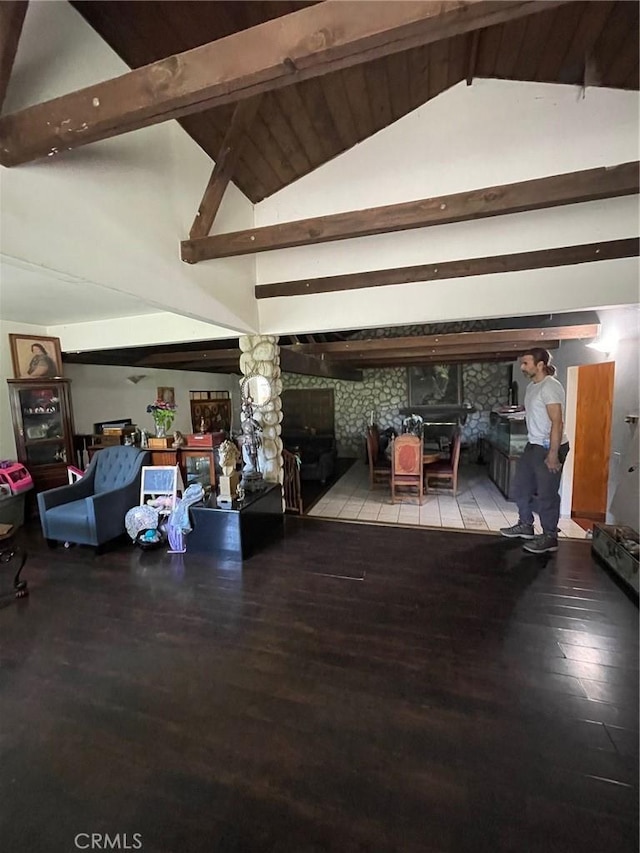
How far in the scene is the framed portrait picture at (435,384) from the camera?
812 centimetres

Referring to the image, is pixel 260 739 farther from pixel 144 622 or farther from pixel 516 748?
pixel 144 622

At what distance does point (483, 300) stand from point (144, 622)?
3500mm

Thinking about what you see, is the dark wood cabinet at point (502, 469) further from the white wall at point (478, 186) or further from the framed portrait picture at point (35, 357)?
the framed portrait picture at point (35, 357)

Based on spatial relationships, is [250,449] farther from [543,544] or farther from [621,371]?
[621,371]

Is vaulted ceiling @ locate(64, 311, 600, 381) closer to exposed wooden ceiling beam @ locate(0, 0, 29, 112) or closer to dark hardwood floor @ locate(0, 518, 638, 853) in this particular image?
dark hardwood floor @ locate(0, 518, 638, 853)

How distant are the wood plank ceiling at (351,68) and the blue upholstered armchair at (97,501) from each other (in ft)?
9.73

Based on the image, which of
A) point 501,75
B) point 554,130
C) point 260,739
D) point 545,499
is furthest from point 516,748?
point 501,75

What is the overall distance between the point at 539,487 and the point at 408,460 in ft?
7.25

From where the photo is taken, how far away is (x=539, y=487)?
2.93m

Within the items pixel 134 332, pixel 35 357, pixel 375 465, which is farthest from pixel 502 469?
pixel 35 357

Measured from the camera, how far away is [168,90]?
3.97ft

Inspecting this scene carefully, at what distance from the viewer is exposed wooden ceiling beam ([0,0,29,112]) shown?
130cm

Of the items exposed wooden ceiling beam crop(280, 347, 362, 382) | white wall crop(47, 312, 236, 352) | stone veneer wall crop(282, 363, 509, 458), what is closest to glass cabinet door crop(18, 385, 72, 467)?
white wall crop(47, 312, 236, 352)

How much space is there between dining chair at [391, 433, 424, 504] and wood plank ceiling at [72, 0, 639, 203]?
339 cm
